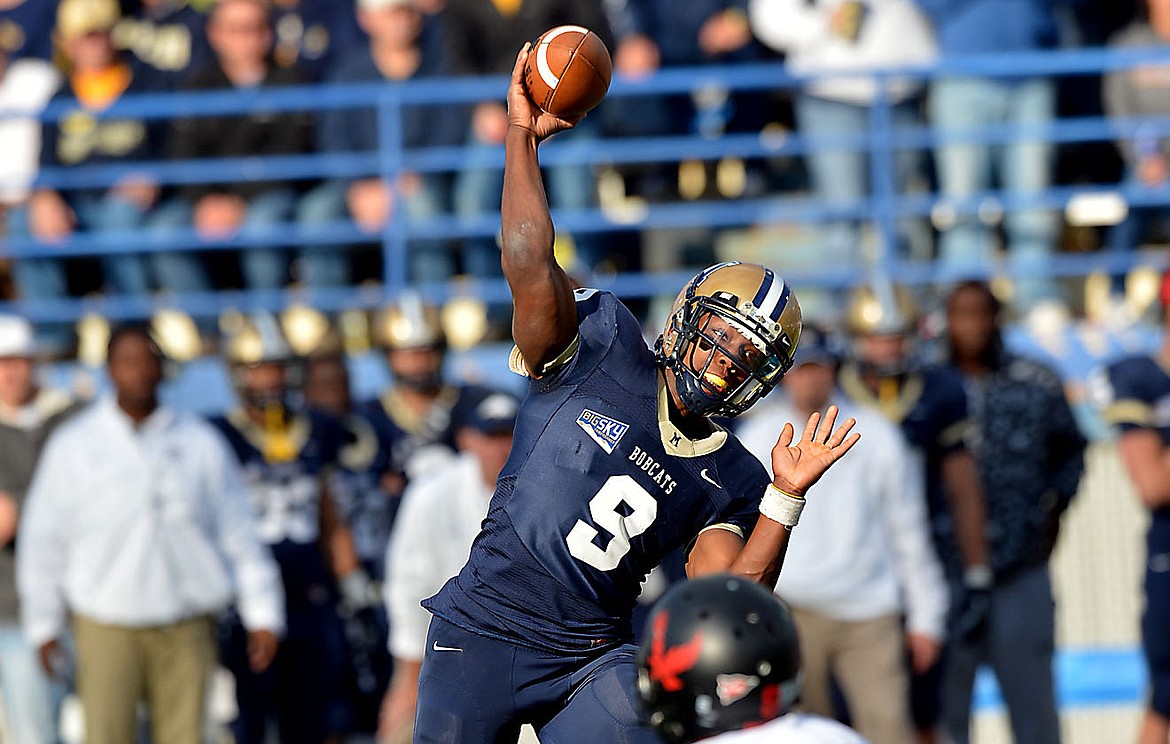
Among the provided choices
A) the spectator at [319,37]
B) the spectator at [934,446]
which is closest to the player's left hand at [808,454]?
the spectator at [934,446]

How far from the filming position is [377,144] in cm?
1062

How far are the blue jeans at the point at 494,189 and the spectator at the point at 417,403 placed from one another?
1.09m

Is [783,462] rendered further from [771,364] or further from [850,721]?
[850,721]

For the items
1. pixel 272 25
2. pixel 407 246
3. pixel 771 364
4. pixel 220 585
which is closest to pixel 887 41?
pixel 407 246

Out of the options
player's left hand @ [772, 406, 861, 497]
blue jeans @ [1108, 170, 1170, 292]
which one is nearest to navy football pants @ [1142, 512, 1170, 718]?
blue jeans @ [1108, 170, 1170, 292]

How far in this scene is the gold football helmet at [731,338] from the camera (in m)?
4.38

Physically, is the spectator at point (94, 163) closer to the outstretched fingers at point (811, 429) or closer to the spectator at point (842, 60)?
the spectator at point (842, 60)

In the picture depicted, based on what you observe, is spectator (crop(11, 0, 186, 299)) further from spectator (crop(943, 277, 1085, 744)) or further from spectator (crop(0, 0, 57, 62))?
spectator (crop(943, 277, 1085, 744))

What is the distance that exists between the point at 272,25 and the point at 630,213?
2.48 meters

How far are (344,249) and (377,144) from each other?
0.65 meters

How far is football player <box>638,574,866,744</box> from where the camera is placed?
3334 millimetres

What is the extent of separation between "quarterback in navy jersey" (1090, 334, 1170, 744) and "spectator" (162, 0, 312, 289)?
4964mm

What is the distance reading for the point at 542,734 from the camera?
15.2 ft

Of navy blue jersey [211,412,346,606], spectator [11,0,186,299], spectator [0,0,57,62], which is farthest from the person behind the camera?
spectator [0,0,57,62]
